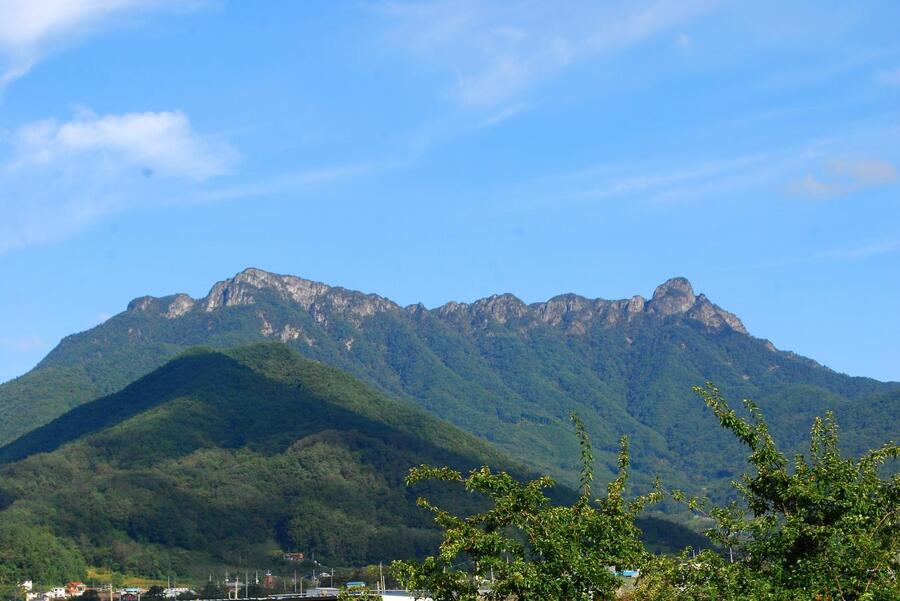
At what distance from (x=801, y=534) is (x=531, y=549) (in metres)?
4.12

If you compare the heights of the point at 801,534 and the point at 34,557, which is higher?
the point at 801,534

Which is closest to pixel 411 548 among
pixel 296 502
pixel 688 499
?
pixel 296 502

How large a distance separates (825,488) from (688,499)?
261 cm

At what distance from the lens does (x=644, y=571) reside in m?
20.8

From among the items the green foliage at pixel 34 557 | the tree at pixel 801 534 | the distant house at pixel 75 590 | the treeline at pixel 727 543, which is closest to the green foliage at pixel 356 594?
the treeline at pixel 727 543

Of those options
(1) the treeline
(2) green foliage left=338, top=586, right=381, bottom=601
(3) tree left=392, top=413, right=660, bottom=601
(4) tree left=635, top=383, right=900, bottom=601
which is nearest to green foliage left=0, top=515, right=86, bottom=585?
(2) green foliage left=338, top=586, right=381, bottom=601

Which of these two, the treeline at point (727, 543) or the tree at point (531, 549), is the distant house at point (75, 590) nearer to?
the tree at point (531, 549)

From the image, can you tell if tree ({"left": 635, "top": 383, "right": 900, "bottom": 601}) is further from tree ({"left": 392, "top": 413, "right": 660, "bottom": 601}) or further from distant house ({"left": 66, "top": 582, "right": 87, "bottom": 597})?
distant house ({"left": 66, "top": 582, "right": 87, "bottom": 597})

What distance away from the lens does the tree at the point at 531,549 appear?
19828 millimetres

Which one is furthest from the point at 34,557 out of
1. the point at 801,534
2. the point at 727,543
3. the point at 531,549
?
the point at 801,534

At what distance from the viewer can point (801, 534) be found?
64.7ft

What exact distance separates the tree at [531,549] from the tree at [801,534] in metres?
0.95

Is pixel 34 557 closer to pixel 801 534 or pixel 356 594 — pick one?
pixel 356 594

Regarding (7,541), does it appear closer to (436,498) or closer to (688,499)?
(436,498)
